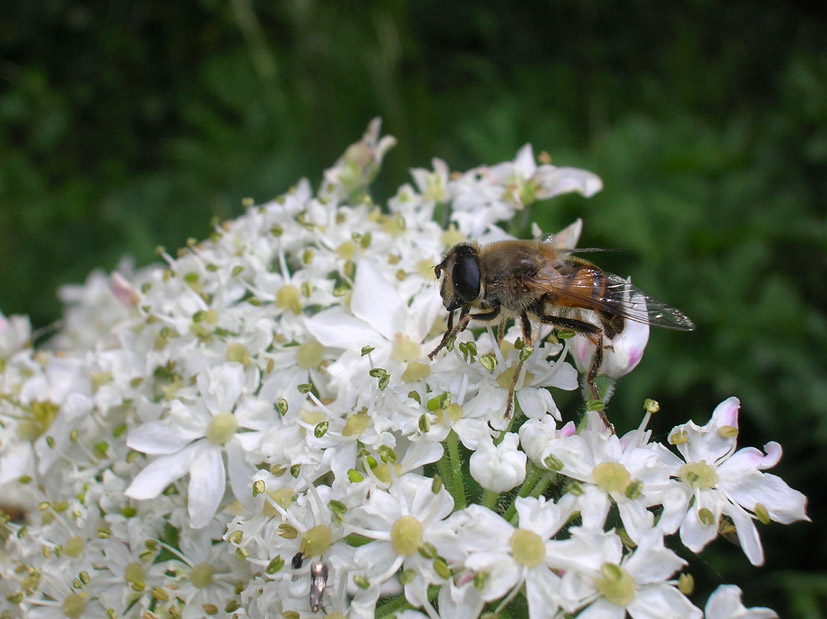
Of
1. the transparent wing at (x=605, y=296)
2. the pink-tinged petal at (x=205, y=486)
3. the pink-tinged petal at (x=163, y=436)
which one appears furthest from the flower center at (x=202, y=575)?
the transparent wing at (x=605, y=296)

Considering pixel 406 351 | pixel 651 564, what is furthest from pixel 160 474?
pixel 651 564

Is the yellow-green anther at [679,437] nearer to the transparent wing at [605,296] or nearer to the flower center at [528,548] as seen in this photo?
the transparent wing at [605,296]

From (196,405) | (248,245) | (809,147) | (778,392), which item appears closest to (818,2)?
(809,147)

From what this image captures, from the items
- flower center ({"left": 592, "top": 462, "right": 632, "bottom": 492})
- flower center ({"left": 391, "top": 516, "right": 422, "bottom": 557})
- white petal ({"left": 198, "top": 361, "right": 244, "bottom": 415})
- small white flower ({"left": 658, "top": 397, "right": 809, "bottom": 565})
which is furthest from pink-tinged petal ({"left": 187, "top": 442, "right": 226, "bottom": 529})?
small white flower ({"left": 658, "top": 397, "right": 809, "bottom": 565})

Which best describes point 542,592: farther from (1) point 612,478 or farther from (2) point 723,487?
(2) point 723,487

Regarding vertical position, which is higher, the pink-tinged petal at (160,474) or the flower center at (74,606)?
the pink-tinged petal at (160,474)

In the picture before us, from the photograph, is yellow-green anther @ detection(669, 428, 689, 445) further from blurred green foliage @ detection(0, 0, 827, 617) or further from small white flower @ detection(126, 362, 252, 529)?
small white flower @ detection(126, 362, 252, 529)
